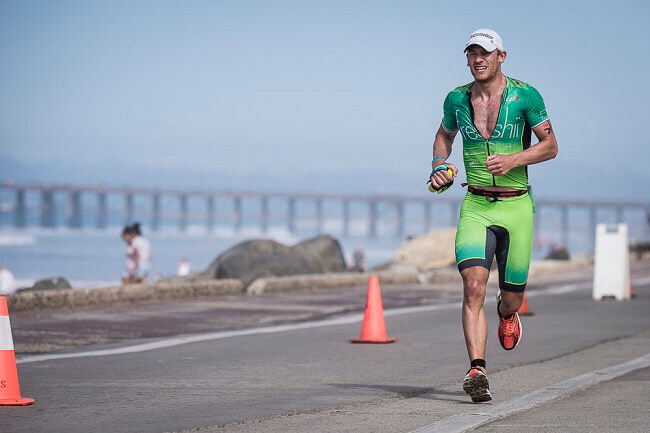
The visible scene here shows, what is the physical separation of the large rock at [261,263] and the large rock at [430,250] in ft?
58.2

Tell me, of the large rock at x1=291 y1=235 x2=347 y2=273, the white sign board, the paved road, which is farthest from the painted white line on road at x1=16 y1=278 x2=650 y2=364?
the large rock at x1=291 y1=235 x2=347 y2=273

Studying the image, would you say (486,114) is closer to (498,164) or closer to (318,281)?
(498,164)

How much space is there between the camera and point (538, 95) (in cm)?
802

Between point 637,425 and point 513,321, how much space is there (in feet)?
6.02

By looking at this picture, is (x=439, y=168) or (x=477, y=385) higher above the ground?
(x=439, y=168)

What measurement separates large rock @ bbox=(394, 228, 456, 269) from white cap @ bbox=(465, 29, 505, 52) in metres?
35.6

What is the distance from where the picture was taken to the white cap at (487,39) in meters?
7.90

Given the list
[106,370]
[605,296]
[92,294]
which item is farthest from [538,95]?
[605,296]

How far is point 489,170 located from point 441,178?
29 centimetres

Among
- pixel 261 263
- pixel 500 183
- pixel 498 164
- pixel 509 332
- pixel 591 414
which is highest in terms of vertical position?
pixel 498 164

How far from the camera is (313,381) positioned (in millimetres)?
9367

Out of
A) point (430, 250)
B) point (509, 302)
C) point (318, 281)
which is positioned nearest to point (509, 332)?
point (509, 302)

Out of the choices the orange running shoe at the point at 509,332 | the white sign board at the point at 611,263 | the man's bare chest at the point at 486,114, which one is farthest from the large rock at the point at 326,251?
the man's bare chest at the point at 486,114

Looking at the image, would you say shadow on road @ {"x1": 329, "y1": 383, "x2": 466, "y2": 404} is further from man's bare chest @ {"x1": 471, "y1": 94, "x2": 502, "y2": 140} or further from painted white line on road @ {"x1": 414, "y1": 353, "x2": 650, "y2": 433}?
man's bare chest @ {"x1": 471, "y1": 94, "x2": 502, "y2": 140}
